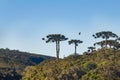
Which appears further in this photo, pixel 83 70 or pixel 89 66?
pixel 89 66

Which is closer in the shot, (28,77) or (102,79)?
(102,79)

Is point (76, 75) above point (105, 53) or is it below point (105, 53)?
below

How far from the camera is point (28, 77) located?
13738 centimetres

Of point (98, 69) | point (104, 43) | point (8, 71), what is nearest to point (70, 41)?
point (104, 43)

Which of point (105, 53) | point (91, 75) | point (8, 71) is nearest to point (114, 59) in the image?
point (105, 53)

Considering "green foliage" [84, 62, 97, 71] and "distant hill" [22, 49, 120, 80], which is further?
"green foliage" [84, 62, 97, 71]

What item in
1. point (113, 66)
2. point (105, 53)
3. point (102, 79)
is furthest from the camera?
point (105, 53)

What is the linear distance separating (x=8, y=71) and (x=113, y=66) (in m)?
62.1

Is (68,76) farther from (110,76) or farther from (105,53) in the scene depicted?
(105,53)

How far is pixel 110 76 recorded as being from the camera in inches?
4646

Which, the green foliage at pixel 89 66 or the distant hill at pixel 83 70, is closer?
the distant hill at pixel 83 70

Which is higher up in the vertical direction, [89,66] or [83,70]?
[89,66]

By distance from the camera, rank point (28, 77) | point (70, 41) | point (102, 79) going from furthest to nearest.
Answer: point (70, 41)
point (28, 77)
point (102, 79)

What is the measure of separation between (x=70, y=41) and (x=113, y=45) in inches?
919
